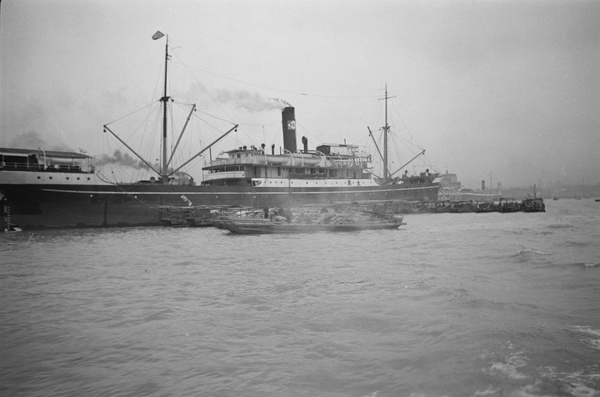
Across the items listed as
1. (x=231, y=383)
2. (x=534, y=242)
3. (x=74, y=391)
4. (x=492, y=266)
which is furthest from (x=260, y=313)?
(x=534, y=242)

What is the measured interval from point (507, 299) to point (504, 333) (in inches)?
89.7

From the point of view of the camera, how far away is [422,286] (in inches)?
356

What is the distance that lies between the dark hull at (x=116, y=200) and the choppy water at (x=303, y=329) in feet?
54.4

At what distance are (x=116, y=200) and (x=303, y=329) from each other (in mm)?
27535

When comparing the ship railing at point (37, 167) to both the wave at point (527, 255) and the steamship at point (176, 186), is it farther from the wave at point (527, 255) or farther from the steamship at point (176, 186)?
the wave at point (527, 255)

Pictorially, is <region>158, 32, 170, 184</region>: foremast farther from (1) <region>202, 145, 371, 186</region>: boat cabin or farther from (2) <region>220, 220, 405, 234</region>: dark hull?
(2) <region>220, 220, 405, 234</region>: dark hull

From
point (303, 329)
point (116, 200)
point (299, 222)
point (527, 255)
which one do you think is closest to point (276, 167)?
point (116, 200)

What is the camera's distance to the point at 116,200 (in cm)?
2991

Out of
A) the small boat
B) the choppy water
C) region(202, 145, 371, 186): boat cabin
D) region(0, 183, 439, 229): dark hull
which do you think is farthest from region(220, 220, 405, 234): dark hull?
region(202, 145, 371, 186): boat cabin

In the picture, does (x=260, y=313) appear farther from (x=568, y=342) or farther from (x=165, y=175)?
(x=165, y=175)

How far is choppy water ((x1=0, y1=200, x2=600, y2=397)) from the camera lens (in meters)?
4.51

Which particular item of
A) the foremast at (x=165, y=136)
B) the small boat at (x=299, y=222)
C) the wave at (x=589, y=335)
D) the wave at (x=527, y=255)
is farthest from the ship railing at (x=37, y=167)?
the wave at (x=589, y=335)

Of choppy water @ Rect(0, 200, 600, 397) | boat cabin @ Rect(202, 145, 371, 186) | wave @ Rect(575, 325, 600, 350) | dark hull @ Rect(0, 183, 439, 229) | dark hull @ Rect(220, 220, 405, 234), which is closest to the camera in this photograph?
choppy water @ Rect(0, 200, 600, 397)

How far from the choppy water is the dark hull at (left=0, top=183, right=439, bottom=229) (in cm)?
1658
